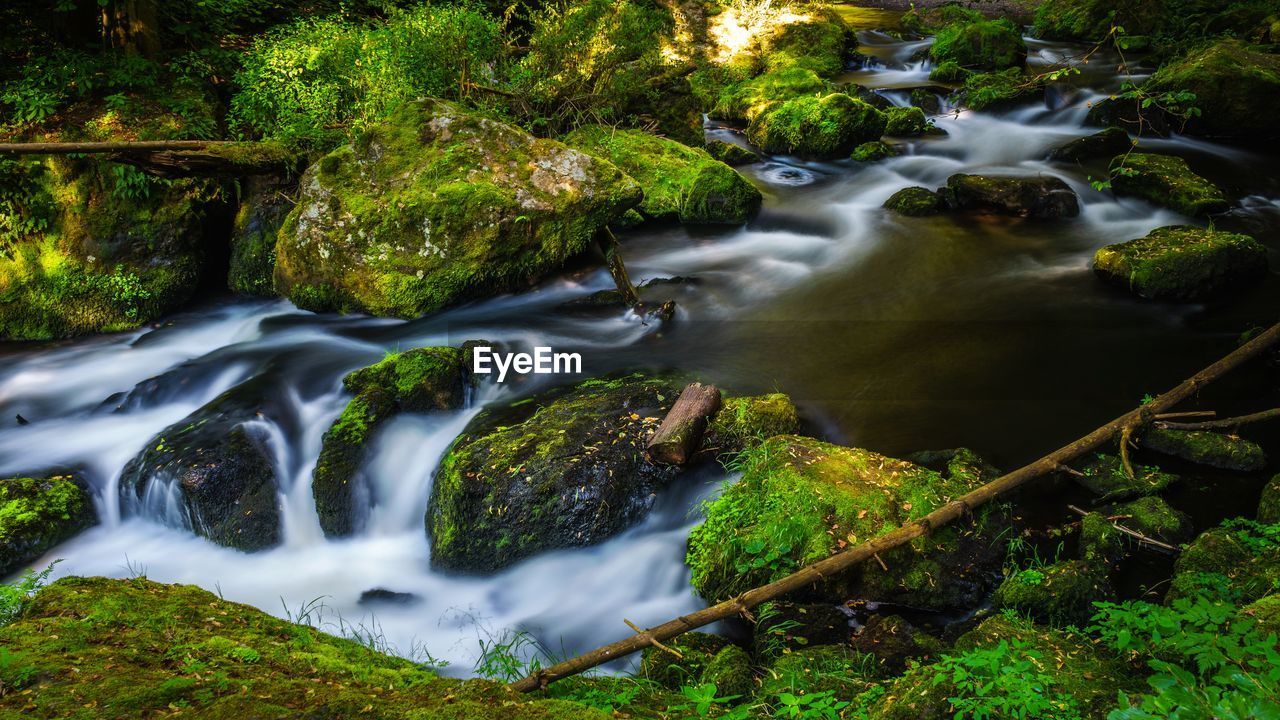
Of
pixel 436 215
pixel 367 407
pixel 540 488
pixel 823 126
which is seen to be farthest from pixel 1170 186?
pixel 367 407

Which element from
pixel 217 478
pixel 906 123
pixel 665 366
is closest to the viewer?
pixel 217 478

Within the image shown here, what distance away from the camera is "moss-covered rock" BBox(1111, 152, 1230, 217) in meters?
9.38

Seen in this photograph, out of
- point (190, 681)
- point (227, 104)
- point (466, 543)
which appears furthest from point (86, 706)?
point (227, 104)

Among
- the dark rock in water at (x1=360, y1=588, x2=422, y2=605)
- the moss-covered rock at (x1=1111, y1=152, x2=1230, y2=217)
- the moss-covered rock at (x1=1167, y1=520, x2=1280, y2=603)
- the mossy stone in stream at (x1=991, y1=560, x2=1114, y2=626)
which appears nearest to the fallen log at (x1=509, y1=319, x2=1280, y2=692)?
the mossy stone in stream at (x1=991, y1=560, x2=1114, y2=626)

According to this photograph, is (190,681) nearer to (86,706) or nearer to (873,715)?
(86,706)

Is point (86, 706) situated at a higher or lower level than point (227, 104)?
lower

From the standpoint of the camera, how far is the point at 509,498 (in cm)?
489

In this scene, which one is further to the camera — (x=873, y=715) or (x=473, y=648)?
(x=473, y=648)

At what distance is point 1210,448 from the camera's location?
5.07 metres

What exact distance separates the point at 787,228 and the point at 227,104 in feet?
25.7

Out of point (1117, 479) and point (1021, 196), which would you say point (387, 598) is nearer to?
point (1117, 479)

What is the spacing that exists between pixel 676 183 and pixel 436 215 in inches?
158

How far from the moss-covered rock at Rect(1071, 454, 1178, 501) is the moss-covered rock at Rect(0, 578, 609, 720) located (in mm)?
4219

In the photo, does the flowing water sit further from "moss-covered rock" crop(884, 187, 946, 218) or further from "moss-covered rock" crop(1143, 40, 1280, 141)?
"moss-covered rock" crop(1143, 40, 1280, 141)
